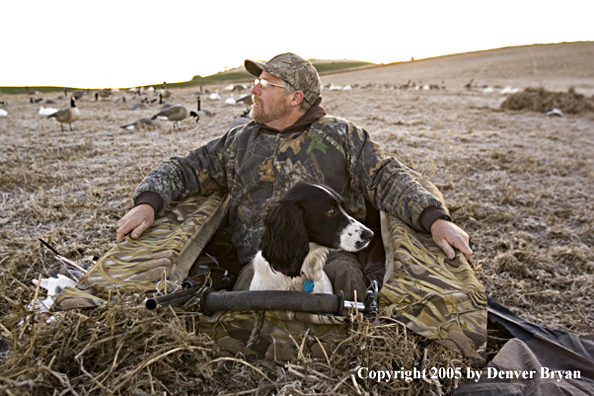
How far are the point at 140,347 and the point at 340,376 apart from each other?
3.42 feet

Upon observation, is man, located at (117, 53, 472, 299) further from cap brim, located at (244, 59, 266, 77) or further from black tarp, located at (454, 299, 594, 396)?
black tarp, located at (454, 299, 594, 396)

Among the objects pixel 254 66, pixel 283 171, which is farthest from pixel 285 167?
pixel 254 66

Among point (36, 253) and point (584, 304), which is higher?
point (36, 253)

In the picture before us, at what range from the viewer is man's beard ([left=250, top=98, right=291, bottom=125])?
321 cm

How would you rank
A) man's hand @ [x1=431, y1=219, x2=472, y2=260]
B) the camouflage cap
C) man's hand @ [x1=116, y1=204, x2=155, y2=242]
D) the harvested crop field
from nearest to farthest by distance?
the harvested crop field < man's hand @ [x1=431, y1=219, x2=472, y2=260] < man's hand @ [x1=116, y1=204, x2=155, y2=242] < the camouflage cap

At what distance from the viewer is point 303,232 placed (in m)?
2.25

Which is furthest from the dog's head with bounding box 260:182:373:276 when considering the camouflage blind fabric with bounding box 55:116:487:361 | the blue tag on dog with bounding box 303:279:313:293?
the camouflage blind fabric with bounding box 55:116:487:361

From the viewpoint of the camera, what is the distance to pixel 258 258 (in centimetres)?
259

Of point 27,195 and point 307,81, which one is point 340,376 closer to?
point 307,81

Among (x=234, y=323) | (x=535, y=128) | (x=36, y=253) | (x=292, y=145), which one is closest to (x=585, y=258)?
(x=292, y=145)

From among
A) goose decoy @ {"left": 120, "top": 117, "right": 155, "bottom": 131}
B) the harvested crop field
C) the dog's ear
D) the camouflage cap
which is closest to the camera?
the harvested crop field

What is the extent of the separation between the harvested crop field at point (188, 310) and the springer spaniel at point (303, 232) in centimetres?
47

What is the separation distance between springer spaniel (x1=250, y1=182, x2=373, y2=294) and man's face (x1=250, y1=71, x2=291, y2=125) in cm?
107

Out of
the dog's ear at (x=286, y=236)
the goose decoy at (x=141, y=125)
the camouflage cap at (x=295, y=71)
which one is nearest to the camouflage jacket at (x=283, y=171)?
the camouflage cap at (x=295, y=71)
